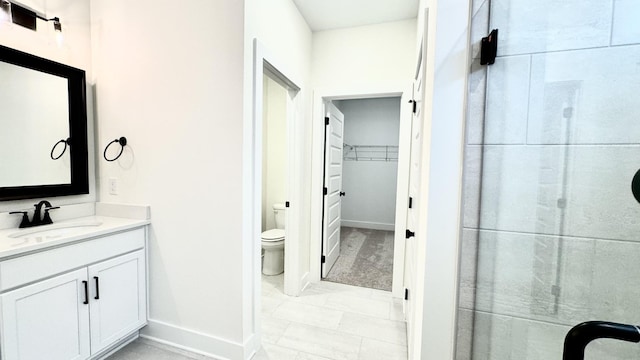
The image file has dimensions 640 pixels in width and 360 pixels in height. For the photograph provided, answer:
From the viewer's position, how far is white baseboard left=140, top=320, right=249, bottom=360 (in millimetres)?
1652

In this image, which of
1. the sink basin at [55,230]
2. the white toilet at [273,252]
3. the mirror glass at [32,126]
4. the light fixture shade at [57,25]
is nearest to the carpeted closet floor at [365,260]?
the white toilet at [273,252]

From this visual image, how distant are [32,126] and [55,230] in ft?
2.28

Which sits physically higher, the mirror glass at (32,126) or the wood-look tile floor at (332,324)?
the mirror glass at (32,126)

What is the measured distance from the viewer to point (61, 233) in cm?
149

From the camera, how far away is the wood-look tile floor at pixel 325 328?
68.3 inches

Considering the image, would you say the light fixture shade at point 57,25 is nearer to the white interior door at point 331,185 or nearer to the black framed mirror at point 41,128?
the black framed mirror at point 41,128

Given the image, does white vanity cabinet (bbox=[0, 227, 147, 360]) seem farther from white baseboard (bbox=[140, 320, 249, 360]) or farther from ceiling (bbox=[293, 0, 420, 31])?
ceiling (bbox=[293, 0, 420, 31])

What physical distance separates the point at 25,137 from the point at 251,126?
4.71 ft

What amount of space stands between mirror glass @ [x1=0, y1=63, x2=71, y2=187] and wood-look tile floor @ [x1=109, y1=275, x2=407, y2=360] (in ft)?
4.30

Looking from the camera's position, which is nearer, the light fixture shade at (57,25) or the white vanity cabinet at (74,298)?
the white vanity cabinet at (74,298)

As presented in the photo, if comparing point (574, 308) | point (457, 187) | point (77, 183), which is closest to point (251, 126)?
point (457, 187)

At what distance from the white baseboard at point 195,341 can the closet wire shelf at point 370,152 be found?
4069mm

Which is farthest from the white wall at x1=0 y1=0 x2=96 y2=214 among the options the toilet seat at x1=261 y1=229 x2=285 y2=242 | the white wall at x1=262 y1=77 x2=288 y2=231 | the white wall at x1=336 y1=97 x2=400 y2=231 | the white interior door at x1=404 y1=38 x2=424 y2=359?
the white wall at x1=336 y1=97 x2=400 y2=231

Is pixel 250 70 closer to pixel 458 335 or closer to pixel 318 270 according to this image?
pixel 458 335
